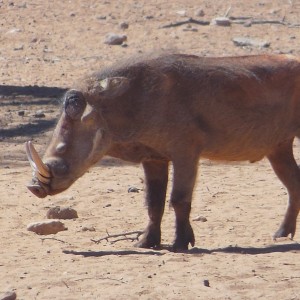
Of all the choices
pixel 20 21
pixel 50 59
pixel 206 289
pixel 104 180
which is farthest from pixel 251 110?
pixel 20 21

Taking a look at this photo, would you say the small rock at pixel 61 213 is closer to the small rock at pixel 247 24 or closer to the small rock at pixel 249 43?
the small rock at pixel 249 43

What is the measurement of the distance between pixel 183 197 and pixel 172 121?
523 mm

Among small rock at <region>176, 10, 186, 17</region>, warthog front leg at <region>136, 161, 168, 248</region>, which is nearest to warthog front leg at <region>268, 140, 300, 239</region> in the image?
warthog front leg at <region>136, 161, 168, 248</region>

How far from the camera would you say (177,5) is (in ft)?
72.1

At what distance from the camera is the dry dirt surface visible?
6.92m

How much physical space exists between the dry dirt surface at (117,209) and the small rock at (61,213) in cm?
8

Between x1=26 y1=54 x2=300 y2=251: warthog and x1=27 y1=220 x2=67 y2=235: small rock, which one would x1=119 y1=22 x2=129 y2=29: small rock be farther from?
x1=26 y1=54 x2=300 y2=251: warthog

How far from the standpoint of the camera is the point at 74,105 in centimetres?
800

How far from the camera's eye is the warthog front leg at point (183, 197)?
811 centimetres

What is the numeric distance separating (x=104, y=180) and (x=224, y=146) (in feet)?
9.51

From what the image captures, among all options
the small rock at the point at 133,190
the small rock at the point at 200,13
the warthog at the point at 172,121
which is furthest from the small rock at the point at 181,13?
the warthog at the point at 172,121

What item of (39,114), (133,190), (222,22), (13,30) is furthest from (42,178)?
(222,22)

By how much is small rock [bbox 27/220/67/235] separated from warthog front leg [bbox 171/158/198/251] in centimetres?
113

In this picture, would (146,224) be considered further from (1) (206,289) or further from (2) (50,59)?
(2) (50,59)
